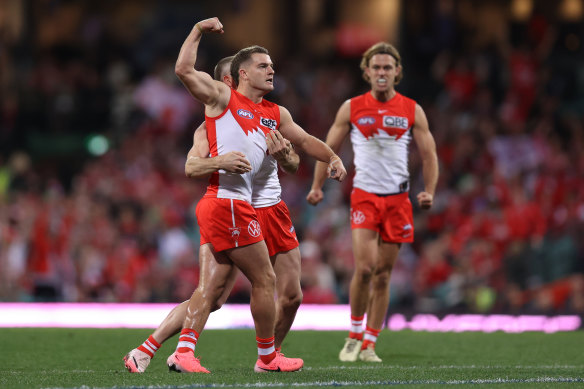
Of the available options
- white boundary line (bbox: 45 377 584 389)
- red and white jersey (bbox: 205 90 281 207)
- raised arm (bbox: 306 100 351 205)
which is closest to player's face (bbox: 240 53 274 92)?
red and white jersey (bbox: 205 90 281 207)

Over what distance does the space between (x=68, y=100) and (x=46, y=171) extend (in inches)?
74.6

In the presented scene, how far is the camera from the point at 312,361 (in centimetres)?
908

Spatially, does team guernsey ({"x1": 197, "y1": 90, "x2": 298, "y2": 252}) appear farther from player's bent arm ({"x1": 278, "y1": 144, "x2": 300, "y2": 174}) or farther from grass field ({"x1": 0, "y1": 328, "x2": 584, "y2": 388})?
grass field ({"x1": 0, "y1": 328, "x2": 584, "y2": 388})

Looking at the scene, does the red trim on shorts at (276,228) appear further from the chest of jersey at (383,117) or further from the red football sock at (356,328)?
the chest of jersey at (383,117)

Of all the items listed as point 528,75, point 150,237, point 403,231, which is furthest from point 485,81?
point 403,231

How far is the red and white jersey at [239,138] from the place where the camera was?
725cm

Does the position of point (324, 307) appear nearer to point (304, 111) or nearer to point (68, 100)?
point (304, 111)

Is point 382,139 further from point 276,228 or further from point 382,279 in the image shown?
point 276,228

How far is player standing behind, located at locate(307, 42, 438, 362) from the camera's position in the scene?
31.1ft

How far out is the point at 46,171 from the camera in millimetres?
18422

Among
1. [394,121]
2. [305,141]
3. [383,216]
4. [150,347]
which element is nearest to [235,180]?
[305,141]

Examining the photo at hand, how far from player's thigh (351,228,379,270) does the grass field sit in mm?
867

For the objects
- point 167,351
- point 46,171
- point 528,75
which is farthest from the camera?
point 528,75

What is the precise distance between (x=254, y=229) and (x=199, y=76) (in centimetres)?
111
